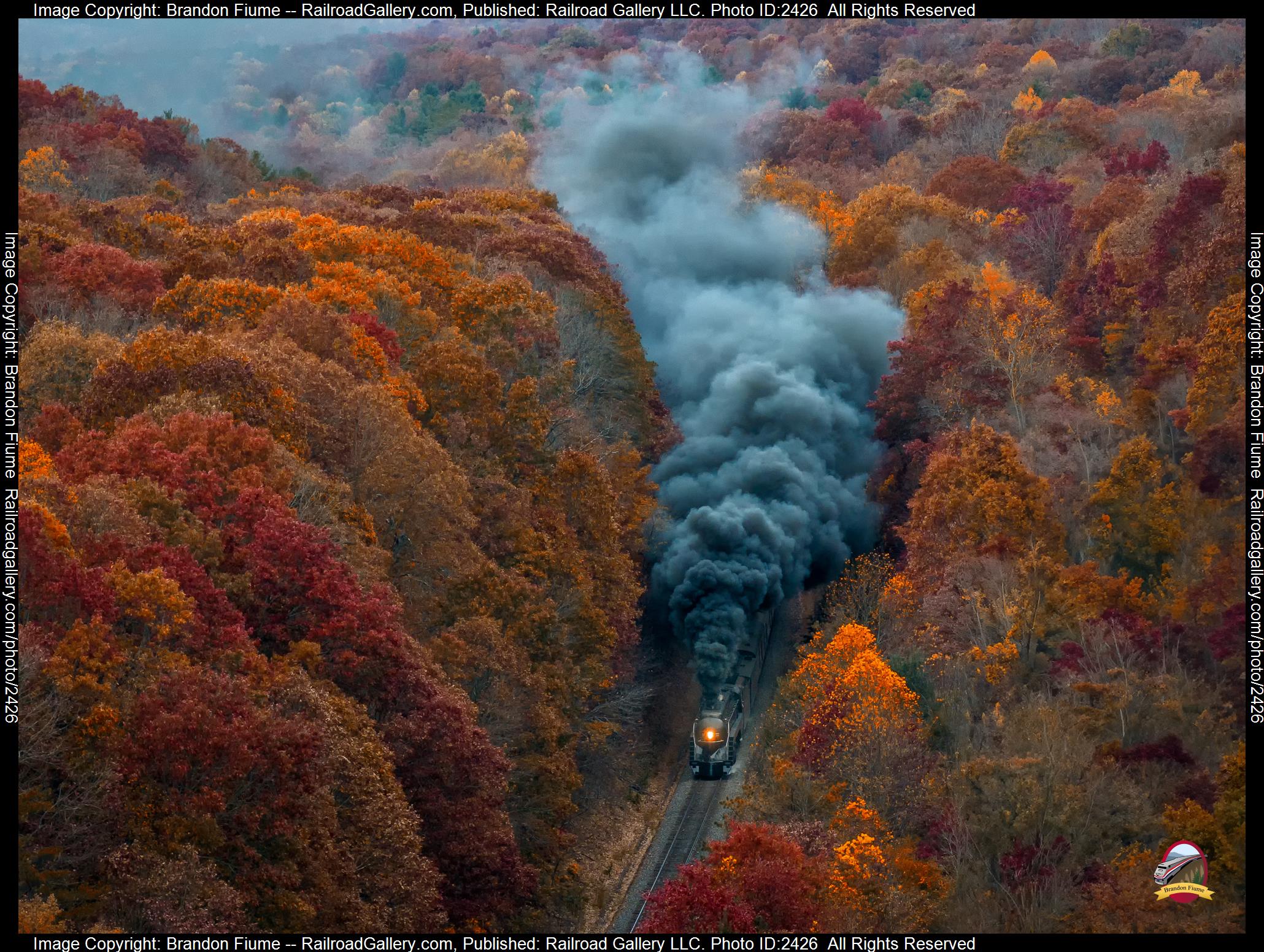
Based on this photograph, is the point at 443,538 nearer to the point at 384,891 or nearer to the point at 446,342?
the point at 446,342

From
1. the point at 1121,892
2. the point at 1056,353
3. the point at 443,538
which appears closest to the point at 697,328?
the point at 1056,353

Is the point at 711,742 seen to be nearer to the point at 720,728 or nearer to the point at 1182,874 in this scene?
the point at 720,728

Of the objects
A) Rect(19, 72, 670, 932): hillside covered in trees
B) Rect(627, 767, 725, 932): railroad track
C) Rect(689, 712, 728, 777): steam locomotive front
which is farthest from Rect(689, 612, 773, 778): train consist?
Rect(19, 72, 670, 932): hillside covered in trees

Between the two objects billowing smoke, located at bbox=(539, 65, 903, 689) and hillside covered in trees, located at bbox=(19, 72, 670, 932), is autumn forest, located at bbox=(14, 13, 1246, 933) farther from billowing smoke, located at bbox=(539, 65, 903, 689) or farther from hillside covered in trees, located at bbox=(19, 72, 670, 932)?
billowing smoke, located at bbox=(539, 65, 903, 689)

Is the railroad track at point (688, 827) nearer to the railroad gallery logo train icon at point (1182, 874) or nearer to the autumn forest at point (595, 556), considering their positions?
the autumn forest at point (595, 556)

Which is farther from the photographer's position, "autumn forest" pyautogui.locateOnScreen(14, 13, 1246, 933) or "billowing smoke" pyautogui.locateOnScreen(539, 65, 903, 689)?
"billowing smoke" pyautogui.locateOnScreen(539, 65, 903, 689)

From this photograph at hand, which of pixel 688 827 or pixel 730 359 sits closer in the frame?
pixel 688 827

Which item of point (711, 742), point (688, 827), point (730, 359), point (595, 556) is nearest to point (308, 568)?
point (595, 556)
